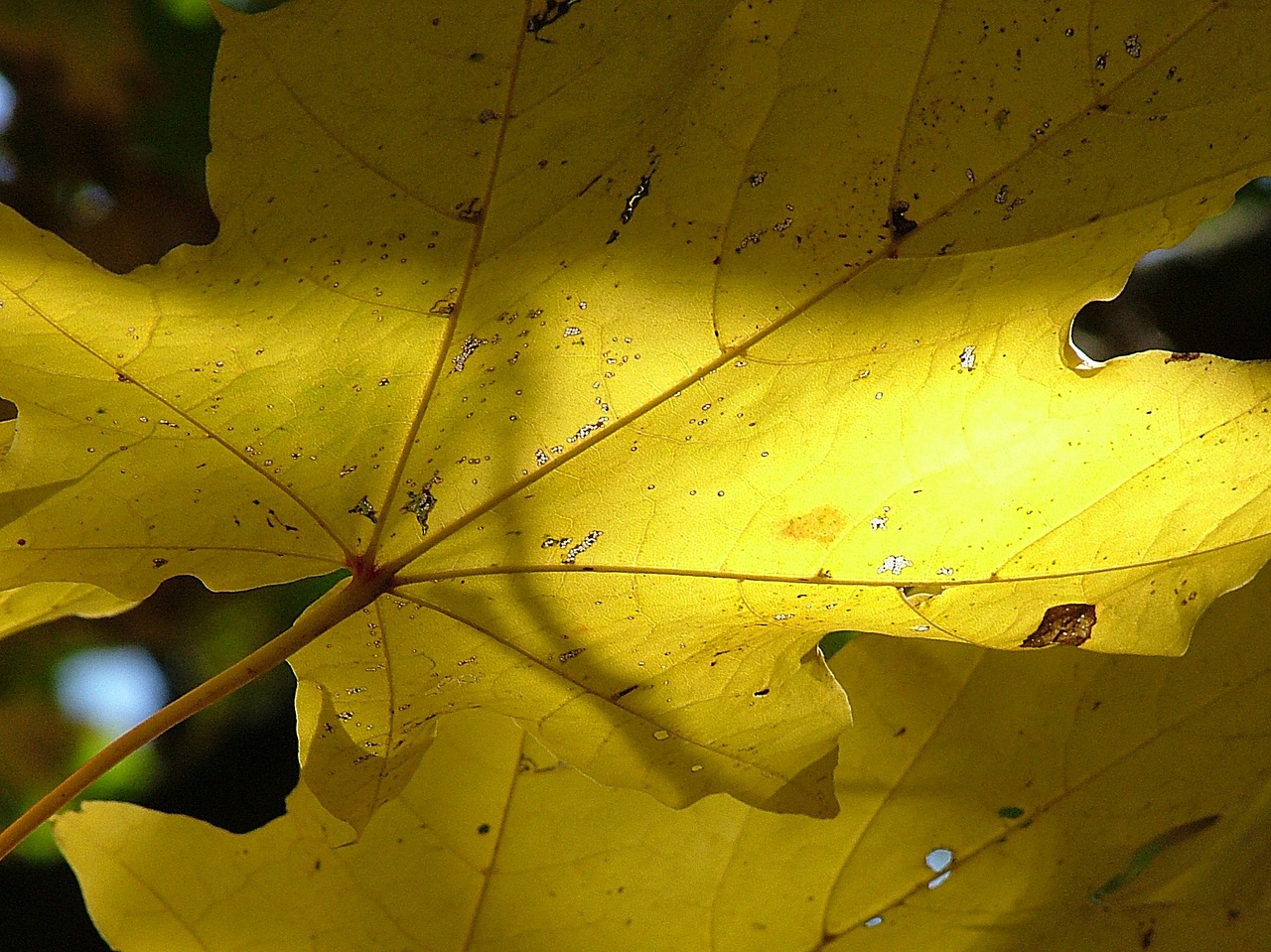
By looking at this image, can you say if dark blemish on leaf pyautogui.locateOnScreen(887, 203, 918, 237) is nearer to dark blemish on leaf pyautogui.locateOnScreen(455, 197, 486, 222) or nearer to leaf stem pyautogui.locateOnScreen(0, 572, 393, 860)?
dark blemish on leaf pyautogui.locateOnScreen(455, 197, 486, 222)

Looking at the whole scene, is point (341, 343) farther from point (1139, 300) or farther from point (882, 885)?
point (1139, 300)

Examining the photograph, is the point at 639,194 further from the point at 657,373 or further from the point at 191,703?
the point at 191,703

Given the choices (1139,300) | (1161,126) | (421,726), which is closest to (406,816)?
(421,726)

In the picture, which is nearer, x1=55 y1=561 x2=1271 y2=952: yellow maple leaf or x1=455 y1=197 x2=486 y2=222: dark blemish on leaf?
x1=455 y1=197 x2=486 y2=222: dark blemish on leaf

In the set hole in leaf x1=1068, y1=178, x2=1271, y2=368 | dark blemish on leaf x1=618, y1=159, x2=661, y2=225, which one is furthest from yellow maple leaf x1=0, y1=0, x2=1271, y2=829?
hole in leaf x1=1068, y1=178, x2=1271, y2=368

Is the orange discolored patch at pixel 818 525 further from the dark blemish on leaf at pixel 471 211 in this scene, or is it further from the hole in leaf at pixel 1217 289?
the hole in leaf at pixel 1217 289

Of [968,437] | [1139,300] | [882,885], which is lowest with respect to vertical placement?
[882,885]

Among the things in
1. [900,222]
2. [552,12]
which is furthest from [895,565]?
[552,12]
